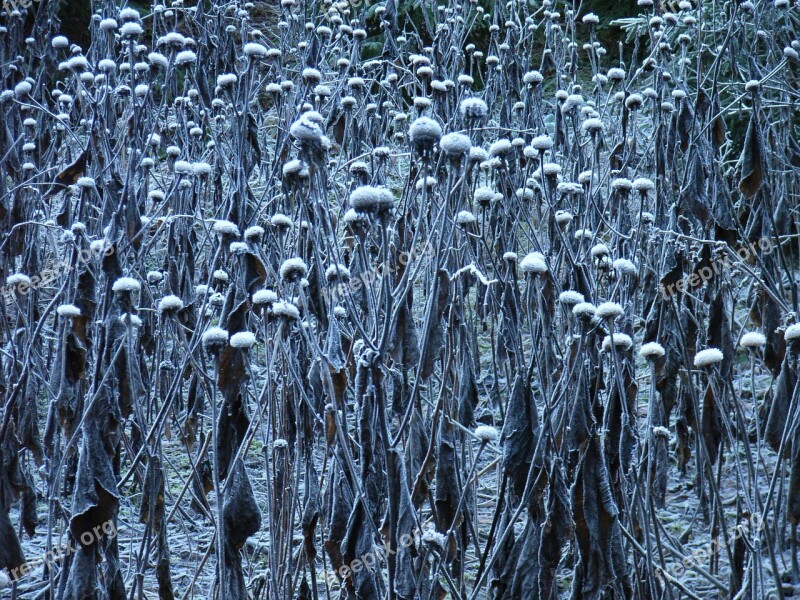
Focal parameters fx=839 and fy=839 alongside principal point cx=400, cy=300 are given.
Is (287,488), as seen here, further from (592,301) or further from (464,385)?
(592,301)

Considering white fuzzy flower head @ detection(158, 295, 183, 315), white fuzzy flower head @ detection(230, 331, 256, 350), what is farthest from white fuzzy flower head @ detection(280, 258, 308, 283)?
white fuzzy flower head @ detection(158, 295, 183, 315)

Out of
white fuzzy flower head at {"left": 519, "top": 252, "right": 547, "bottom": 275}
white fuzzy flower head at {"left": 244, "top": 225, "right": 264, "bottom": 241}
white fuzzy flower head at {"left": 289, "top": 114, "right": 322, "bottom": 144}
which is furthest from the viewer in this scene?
white fuzzy flower head at {"left": 244, "top": 225, "right": 264, "bottom": 241}

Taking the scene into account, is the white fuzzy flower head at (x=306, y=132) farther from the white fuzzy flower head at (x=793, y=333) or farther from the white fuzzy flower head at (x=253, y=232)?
the white fuzzy flower head at (x=793, y=333)

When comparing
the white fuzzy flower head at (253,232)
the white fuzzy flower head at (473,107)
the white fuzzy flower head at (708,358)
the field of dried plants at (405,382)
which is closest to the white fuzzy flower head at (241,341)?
the field of dried plants at (405,382)

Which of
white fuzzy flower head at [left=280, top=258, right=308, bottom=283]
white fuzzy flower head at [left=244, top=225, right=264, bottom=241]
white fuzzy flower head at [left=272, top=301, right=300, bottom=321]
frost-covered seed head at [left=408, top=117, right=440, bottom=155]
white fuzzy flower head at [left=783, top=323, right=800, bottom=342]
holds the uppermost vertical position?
white fuzzy flower head at [left=244, top=225, right=264, bottom=241]

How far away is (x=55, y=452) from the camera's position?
2.12m

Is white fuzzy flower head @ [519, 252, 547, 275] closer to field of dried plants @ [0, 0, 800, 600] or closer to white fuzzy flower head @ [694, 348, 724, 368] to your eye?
field of dried plants @ [0, 0, 800, 600]

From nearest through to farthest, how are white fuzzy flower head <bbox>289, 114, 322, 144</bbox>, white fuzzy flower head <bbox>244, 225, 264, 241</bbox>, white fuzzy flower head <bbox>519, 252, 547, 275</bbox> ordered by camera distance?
white fuzzy flower head <bbox>289, 114, 322, 144</bbox> → white fuzzy flower head <bbox>519, 252, 547, 275</bbox> → white fuzzy flower head <bbox>244, 225, 264, 241</bbox>

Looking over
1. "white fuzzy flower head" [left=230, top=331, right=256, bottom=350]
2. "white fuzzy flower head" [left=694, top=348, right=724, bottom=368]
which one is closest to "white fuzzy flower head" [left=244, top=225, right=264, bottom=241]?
"white fuzzy flower head" [left=230, top=331, right=256, bottom=350]

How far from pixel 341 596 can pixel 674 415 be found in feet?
5.73

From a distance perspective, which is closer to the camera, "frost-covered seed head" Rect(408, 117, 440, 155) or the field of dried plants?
"frost-covered seed head" Rect(408, 117, 440, 155)

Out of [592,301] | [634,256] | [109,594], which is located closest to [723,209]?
[634,256]

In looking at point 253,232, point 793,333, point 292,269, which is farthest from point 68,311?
point 793,333

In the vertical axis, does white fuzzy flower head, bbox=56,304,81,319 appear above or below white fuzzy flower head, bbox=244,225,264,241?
below
